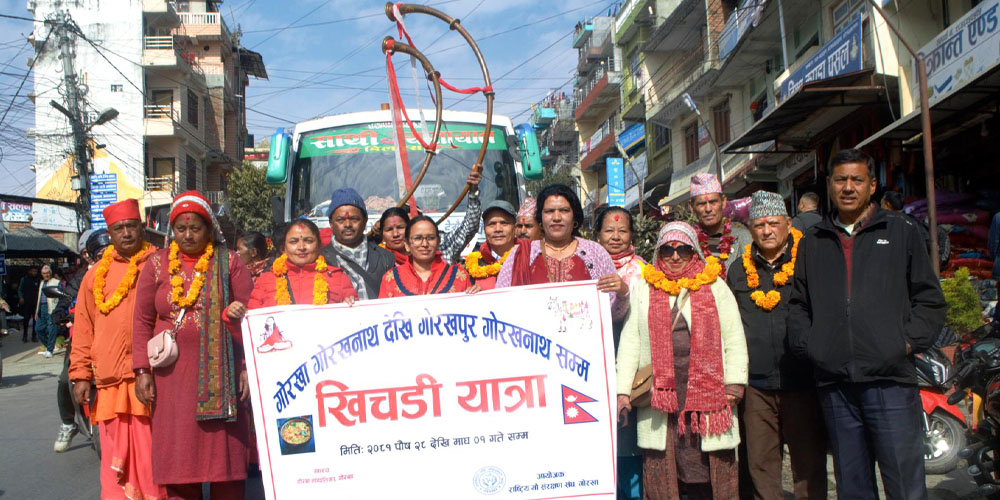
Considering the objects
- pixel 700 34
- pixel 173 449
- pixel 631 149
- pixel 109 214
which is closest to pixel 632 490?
pixel 173 449

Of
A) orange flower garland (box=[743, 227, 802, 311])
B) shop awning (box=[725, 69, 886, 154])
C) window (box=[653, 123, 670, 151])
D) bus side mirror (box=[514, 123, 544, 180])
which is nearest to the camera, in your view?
orange flower garland (box=[743, 227, 802, 311])

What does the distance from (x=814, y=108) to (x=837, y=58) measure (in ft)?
2.96

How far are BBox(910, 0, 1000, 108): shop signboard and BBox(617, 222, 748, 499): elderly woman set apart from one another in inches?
256

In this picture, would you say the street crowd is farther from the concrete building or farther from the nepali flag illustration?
the concrete building

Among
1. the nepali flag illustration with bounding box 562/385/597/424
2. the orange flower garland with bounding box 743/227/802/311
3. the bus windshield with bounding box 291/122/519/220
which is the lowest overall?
the nepali flag illustration with bounding box 562/385/597/424

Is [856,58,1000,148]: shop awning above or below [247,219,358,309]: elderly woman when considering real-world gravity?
above

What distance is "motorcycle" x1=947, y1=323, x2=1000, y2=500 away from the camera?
14.7ft

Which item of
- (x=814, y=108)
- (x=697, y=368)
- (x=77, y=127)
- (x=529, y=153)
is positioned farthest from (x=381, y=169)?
(x=77, y=127)

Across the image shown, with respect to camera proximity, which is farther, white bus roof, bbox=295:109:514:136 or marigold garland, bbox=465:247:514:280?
white bus roof, bbox=295:109:514:136

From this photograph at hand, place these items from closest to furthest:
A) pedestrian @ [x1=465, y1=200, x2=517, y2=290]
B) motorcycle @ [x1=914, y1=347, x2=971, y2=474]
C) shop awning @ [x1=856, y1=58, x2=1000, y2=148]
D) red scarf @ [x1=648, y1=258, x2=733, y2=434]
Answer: red scarf @ [x1=648, y1=258, x2=733, y2=434], pedestrian @ [x1=465, y1=200, x2=517, y2=290], motorcycle @ [x1=914, y1=347, x2=971, y2=474], shop awning @ [x1=856, y1=58, x2=1000, y2=148]

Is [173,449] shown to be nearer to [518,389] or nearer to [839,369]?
[518,389]

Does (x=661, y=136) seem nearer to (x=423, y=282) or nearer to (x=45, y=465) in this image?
(x=45, y=465)

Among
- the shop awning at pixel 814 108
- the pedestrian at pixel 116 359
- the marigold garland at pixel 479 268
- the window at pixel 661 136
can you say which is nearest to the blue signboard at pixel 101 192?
the shop awning at pixel 814 108

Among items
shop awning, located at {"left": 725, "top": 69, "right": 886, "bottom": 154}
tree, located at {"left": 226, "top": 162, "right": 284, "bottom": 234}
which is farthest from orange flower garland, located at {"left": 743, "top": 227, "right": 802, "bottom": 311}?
tree, located at {"left": 226, "top": 162, "right": 284, "bottom": 234}
